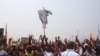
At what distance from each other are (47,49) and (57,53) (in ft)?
8.17

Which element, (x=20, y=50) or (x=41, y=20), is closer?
(x=20, y=50)

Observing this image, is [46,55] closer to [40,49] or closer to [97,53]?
[40,49]

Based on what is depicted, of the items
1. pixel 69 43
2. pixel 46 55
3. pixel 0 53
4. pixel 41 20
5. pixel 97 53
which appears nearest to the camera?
pixel 69 43

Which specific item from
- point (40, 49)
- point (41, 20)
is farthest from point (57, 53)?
point (41, 20)

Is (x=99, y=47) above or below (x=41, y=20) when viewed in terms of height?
below

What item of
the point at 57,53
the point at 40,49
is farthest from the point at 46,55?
the point at 57,53

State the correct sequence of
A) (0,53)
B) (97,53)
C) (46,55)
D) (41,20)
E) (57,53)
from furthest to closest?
1. (41,20)
2. (97,53)
3. (57,53)
4. (46,55)
5. (0,53)

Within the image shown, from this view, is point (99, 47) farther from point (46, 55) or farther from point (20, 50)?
point (46, 55)

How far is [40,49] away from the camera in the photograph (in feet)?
46.3

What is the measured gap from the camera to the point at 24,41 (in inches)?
878

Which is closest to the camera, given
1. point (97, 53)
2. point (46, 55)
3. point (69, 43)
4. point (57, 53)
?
point (69, 43)

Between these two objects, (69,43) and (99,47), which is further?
(99,47)

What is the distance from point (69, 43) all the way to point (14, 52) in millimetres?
8898

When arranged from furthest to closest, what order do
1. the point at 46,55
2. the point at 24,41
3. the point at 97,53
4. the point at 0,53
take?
the point at 24,41, the point at 97,53, the point at 46,55, the point at 0,53
